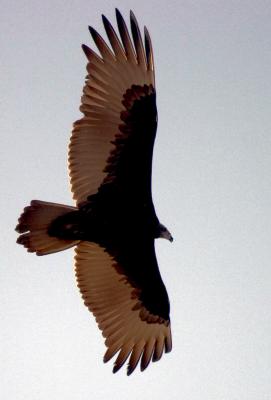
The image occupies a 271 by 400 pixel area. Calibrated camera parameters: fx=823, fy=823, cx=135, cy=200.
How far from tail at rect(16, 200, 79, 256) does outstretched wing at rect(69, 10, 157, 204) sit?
1.04ft

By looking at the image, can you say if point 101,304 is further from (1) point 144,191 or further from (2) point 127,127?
(2) point 127,127

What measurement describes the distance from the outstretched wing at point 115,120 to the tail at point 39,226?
32 centimetres

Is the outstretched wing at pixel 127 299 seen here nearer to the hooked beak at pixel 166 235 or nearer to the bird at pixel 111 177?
the bird at pixel 111 177

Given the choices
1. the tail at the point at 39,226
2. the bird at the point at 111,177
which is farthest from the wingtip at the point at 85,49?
the tail at the point at 39,226

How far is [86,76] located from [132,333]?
2.99m

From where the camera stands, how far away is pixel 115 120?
8.78m

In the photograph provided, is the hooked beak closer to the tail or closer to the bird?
the bird

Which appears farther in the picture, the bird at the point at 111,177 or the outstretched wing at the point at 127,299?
the outstretched wing at the point at 127,299

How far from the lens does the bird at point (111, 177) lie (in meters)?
8.63

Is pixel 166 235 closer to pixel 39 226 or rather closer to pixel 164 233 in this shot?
pixel 164 233

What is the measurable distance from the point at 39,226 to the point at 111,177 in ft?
3.09

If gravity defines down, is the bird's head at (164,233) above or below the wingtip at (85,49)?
below

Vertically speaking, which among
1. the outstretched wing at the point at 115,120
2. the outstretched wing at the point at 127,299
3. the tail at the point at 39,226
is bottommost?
the outstretched wing at the point at 127,299

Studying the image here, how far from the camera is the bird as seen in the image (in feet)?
28.3
